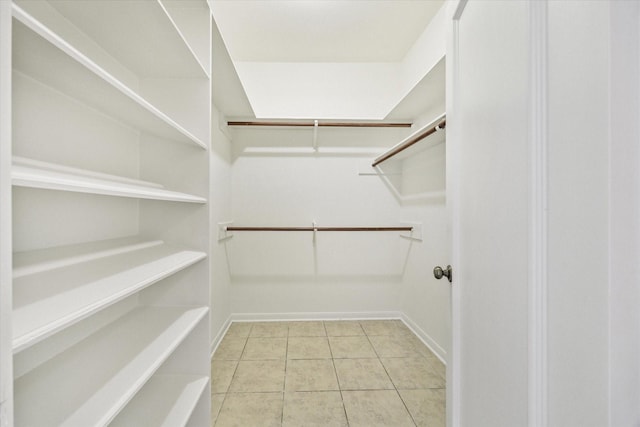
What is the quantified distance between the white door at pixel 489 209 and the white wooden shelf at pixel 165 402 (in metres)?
0.99

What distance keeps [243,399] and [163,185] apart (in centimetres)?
121

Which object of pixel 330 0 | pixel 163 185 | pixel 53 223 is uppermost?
pixel 330 0

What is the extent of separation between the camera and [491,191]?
746mm

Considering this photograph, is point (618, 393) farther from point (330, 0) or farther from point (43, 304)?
point (330, 0)

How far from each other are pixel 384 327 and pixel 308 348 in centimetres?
76

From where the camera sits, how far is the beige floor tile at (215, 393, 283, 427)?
4.76ft

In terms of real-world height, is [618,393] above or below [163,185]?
below

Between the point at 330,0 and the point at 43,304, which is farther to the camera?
the point at 330,0

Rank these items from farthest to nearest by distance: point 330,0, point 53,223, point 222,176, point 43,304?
point 222,176 → point 330,0 → point 53,223 → point 43,304

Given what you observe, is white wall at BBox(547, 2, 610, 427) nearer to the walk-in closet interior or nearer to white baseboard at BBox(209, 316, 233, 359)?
the walk-in closet interior

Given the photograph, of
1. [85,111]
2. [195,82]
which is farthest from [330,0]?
[85,111]

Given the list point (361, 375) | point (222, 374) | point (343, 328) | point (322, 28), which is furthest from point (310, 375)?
point (322, 28)

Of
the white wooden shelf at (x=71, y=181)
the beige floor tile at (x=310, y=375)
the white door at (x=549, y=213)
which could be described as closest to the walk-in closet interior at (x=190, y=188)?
the white wooden shelf at (x=71, y=181)

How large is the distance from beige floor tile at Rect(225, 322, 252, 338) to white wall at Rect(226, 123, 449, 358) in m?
0.10
